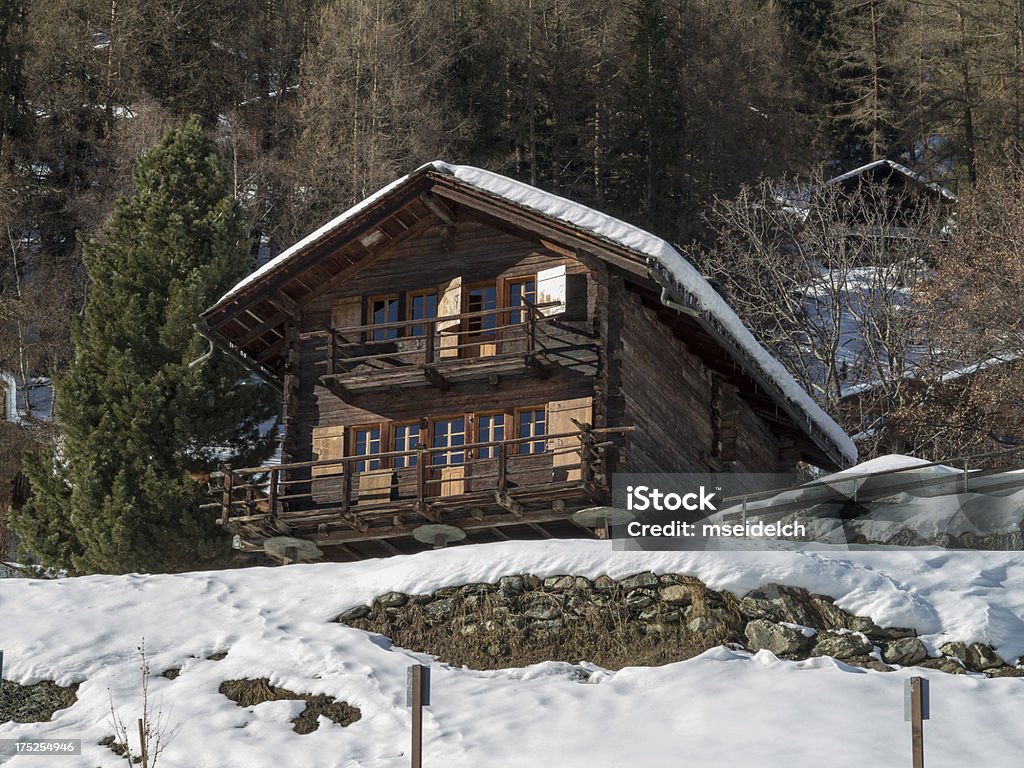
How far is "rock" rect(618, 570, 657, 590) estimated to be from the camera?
61.5 ft

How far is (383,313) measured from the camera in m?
25.9

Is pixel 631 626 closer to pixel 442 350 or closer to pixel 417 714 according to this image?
pixel 417 714

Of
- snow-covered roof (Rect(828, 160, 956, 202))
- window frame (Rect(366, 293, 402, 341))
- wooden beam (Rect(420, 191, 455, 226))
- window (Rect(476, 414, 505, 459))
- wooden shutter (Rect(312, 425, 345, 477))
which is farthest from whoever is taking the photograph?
snow-covered roof (Rect(828, 160, 956, 202))

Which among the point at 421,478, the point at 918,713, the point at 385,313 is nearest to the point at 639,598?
the point at 421,478

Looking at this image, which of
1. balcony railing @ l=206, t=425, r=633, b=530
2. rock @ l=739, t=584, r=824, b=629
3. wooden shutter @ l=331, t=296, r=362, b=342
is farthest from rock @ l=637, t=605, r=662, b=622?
wooden shutter @ l=331, t=296, r=362, b=342

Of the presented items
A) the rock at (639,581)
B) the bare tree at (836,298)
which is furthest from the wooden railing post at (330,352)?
the bare tree at (836,298)

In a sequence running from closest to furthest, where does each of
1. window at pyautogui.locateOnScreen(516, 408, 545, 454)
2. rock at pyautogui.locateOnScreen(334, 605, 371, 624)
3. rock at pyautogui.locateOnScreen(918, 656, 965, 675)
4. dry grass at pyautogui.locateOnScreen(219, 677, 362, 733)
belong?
1. dry grass at pyautogui.locateOnScreen(219, 677, 362, 733)
2. rock at pyautogui.locateOnScreen(918, 656, 965, 675)
3. rock at pyautogui.locateOnScreen(334, 605, 371, 624)
4. window at pyautogui.locateOnScreen(516, 408, 545, 454)

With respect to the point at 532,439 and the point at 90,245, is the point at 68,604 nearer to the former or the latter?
the point at 532,439

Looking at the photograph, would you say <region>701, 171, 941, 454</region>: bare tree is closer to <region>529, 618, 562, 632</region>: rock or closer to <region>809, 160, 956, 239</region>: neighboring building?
<region>809, 160, 956, 239</region>: neighboring building

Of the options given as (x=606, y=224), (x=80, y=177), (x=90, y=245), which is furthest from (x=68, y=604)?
(x=80, y=177)

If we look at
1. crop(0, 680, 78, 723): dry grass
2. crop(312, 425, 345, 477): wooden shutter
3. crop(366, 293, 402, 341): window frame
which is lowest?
crop(0, 680, 78, 723): dry grass

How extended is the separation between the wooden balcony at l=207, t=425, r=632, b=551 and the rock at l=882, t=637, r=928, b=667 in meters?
5.91

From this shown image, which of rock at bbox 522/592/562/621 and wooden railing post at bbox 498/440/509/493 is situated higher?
wooden railing post at bbox 498/440/509/493

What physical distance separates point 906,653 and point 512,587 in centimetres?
492
